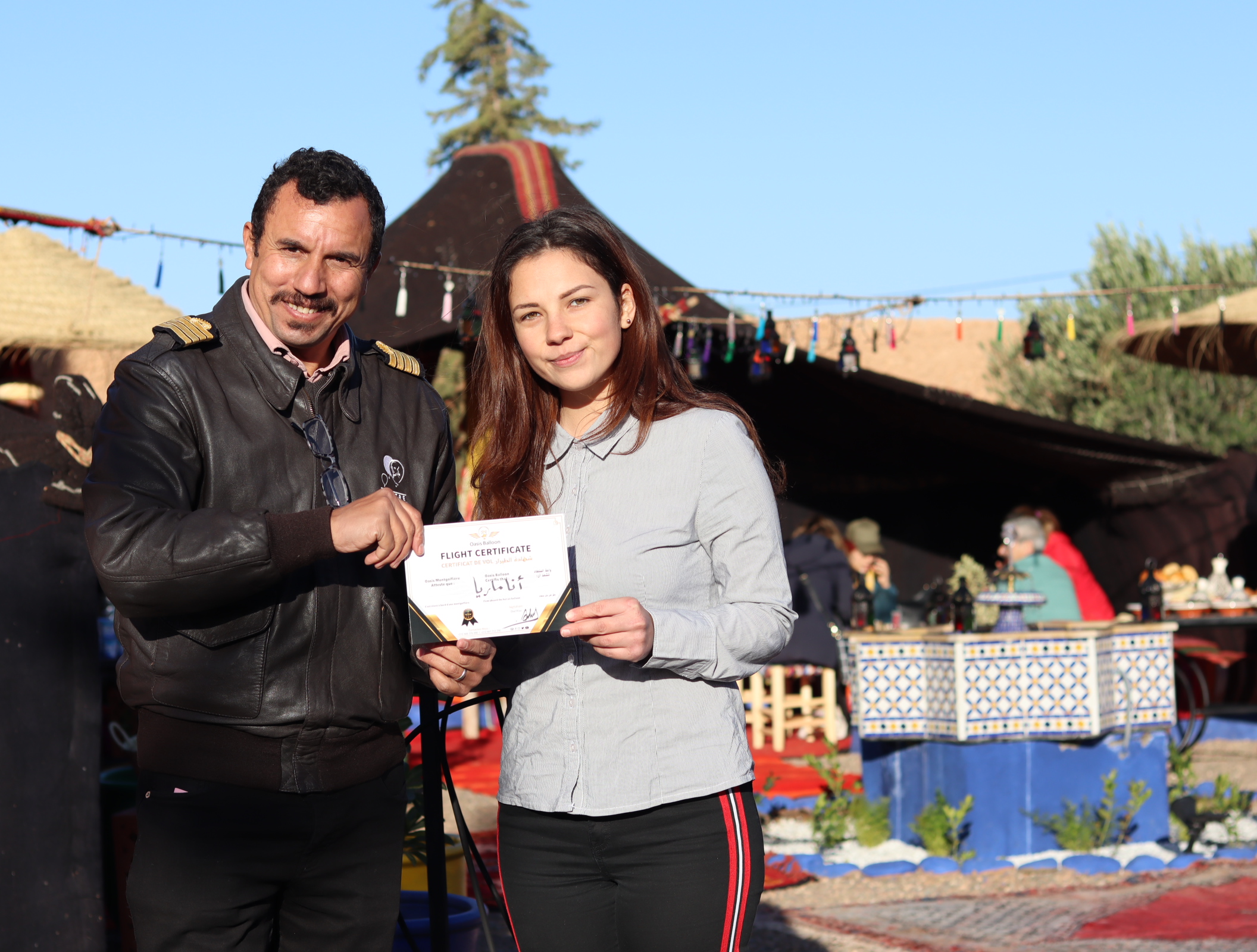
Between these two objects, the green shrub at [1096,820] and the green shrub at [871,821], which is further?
the green shrub at [871,821]

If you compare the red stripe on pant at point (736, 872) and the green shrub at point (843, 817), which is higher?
the red stripe on pant at point (736, 872)

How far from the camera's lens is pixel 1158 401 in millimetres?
20906

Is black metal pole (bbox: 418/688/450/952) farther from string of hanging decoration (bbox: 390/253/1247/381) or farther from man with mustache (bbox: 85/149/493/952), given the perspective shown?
string of hanging decoration (bbox: 390/253/1247/381)

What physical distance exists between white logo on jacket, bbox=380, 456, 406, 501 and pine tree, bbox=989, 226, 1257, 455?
18894 millimetres

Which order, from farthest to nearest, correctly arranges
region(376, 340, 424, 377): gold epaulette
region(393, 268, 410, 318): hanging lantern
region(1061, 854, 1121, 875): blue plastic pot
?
region(393, 268, 410, 318): hanging lantern, region(1061, 854, 1121, 875): blue plastic pot, region(376, 340, 424, 377): gold epaulette

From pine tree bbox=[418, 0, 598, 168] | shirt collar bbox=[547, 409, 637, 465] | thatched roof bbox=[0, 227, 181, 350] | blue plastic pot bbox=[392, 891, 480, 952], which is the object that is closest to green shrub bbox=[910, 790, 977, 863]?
blue plastic pot bbox=[392, 891, 480, 952]

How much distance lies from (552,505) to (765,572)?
1.19 ft

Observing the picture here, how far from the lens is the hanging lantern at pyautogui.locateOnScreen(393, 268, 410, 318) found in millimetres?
7008

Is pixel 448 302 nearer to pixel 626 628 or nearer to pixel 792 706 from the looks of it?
pixel 792 706

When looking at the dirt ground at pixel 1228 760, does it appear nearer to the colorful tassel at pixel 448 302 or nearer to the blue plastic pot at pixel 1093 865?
the blue plastic pot at pixel 1093 865

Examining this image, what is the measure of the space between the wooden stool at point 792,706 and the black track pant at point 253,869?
663 cm

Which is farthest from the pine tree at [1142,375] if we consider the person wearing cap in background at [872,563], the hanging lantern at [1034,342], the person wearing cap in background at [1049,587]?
the person wearing cap in background at [1049,587]

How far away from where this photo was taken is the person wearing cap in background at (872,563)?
9.24 meters

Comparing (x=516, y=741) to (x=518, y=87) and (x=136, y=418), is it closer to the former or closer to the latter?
(x=136, y=418)
